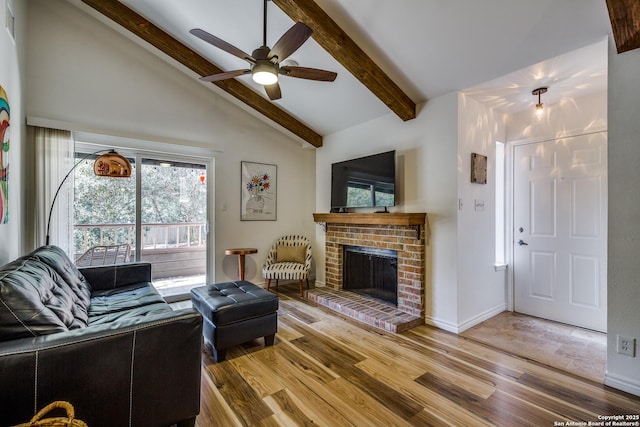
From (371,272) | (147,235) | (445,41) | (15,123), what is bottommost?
(371,272)

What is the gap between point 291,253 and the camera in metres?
4.51

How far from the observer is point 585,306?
9.89 feet

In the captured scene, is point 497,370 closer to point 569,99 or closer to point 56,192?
point 569,99

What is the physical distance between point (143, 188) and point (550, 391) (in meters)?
4.53

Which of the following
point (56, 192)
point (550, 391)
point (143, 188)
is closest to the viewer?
point (550, 391)

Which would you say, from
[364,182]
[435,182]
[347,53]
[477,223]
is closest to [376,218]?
[364,182]

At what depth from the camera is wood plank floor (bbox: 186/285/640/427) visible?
5.63ft

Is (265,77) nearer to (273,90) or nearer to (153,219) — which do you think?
(273,90)

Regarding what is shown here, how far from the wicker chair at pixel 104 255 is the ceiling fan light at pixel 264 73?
9.25 feet

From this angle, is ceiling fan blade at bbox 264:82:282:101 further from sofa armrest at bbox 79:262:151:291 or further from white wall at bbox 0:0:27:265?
sofa armrest at bbox 79:262:151:291

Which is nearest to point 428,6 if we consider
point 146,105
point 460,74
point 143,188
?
point 460,74

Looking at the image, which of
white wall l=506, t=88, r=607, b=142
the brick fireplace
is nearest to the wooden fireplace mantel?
the brick fireplace

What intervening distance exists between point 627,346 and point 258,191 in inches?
164

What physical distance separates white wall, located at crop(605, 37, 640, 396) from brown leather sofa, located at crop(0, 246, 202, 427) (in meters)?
2.74
